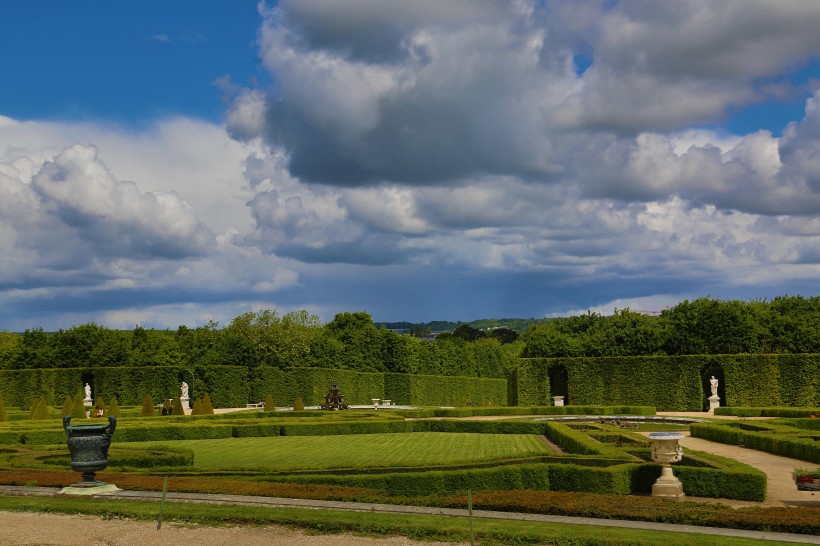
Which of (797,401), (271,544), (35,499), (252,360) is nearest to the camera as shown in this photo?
(271,544)

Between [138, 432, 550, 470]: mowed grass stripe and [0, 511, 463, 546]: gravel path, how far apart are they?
770cm

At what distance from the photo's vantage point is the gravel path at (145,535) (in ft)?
41.1

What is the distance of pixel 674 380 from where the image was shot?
5269 centimetres

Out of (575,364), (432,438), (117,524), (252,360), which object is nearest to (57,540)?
(117,524)

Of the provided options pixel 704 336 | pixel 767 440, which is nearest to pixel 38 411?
pixel 767 440

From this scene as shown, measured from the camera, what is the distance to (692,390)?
52.3 m

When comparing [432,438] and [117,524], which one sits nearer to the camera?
[117,524]

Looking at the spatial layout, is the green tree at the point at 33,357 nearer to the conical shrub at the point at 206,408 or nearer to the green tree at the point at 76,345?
the green tree at the point at 76,345

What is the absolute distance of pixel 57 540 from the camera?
41.4 feet

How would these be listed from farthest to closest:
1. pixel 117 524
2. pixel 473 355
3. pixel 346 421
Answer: pixel 473 355
pixel 346 421
pixel 117 524

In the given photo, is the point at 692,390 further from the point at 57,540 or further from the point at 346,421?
the point at 57,540

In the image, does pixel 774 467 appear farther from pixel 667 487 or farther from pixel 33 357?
pixel 33 357

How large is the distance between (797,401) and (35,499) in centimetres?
4656

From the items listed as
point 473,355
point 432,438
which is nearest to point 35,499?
point 432,438
